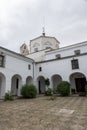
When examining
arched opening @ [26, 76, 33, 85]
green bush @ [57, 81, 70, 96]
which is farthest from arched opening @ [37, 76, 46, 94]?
green bush @ [57, 81, 70, 96]

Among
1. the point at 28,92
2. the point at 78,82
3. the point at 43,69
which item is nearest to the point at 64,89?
the point at 78,82

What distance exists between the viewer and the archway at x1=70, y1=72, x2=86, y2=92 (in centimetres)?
1953

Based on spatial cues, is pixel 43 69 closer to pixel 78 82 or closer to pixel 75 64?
pixel 75 64

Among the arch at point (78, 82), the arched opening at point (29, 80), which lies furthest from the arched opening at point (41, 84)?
the arch at point (78, 82)

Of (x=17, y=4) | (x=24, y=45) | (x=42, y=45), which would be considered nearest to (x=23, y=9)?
(x=17, y=4)

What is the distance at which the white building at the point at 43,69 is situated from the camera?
603 inches

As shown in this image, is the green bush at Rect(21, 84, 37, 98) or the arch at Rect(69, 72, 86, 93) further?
the arch at Rect(69, 72, 86, 93)

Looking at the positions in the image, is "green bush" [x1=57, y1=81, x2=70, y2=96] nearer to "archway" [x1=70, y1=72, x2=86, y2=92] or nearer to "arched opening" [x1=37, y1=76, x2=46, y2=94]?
"archway" [x1=70, y1=72, x2=86, y2=92]

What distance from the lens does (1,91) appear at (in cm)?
1475

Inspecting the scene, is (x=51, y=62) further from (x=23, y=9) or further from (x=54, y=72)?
(x=23, y=9)

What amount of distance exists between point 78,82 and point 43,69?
6.49 m

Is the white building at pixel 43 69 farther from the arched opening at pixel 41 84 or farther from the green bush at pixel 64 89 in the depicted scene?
the green bush at pixel 64 89

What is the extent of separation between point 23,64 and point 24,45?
19.9 metres

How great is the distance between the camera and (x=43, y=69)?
822 inches
